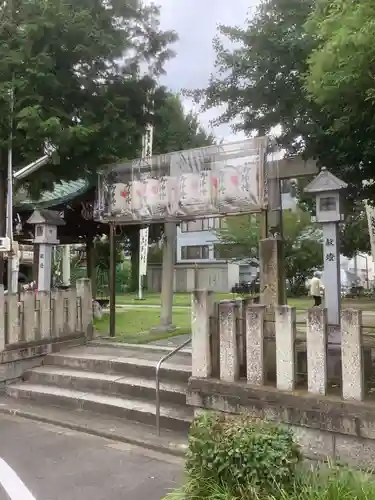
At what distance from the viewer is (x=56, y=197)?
12297 millimetres

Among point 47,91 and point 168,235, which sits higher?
point 47,91

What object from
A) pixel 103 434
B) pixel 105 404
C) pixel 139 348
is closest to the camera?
pixel 103 434

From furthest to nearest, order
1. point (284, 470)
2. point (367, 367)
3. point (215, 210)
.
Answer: point (215, 210), point (367, 367), point (284, 470)

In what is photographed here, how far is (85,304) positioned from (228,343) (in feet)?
15.0

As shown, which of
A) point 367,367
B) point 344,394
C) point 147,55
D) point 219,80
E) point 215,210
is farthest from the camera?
point 147,55

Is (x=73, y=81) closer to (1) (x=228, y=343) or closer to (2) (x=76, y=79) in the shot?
(2) (x=76, y=79)

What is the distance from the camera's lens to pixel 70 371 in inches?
312

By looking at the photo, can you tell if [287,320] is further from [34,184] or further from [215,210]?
[34,184]

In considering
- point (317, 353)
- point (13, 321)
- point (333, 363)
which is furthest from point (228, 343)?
point (13, 321)

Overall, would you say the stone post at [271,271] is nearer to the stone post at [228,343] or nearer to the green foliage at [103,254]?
the stone post at [228,343]

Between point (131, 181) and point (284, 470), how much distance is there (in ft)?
23.7

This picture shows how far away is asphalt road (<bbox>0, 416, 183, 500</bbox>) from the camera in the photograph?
4516 mm

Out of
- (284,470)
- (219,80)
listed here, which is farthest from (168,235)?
(284,470)

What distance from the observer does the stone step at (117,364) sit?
678cm
